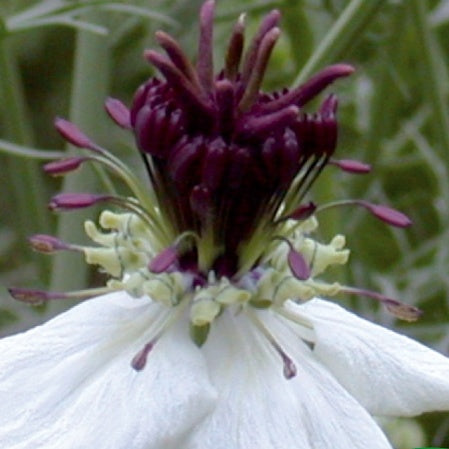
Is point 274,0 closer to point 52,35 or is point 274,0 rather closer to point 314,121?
point 52,35

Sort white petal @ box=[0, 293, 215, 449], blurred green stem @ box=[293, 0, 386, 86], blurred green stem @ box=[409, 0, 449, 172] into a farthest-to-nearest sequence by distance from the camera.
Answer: blurred green stem @ box=[409, 0, 449, 172] → blurred green stem @ box=[293, 0, 386, 86] → white petal @ box=[0, 293, 215, 449]

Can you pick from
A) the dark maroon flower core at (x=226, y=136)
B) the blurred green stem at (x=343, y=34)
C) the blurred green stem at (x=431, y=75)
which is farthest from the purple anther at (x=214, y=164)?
the blurred green stem at (x=431, y=75)

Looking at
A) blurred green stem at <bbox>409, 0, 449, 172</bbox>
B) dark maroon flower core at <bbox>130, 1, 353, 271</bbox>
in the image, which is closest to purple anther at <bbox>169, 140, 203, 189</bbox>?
dark maroon flower core at <bbox>130, 1, 353, 271</bbox>

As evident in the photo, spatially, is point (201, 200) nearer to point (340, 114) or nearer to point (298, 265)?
point (298, 265)

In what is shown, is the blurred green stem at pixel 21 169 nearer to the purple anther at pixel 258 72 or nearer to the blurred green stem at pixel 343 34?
the blurred green stem at pixel 343 34

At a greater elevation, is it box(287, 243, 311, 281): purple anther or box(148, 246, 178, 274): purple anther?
box(148, 246, 178, 274): purple anther

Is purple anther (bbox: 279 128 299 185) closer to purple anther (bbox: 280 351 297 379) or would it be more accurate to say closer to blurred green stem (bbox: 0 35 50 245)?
purple anther (bbox: 280 351 297 379)
